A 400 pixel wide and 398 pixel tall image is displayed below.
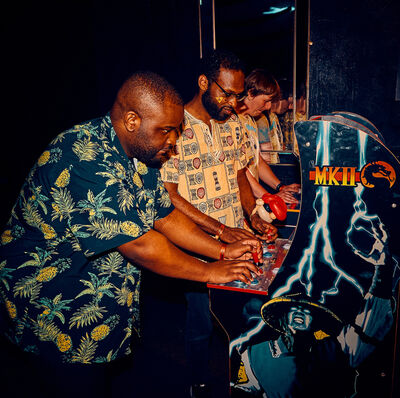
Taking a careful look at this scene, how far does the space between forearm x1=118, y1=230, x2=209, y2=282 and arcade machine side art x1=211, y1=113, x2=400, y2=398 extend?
12.8 inches

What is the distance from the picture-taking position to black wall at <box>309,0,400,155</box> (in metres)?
2.96

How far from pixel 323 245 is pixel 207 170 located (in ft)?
2.93

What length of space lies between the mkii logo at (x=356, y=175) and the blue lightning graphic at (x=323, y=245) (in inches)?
1.3

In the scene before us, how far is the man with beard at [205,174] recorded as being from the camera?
6.63 ft

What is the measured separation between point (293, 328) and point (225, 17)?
317 centimetres

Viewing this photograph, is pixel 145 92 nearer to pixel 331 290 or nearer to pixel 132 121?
pixel 132 121

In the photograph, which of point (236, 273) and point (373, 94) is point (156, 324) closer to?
point (236, 273)

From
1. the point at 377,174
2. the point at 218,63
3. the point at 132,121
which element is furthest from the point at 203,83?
the point at 377,174

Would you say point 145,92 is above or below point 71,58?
below

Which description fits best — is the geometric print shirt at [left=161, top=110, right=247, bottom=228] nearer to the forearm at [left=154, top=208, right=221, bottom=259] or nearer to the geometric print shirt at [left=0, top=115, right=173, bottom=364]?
the forearm at [left=154, top=208, right=221, bottom=259]

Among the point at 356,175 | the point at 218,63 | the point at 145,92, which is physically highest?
the point at 218,63

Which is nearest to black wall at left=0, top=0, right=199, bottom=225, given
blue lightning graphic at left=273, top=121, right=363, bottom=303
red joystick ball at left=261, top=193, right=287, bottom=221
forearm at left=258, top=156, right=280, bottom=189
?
forearm at left=258, top=156, right=280, bottom=189

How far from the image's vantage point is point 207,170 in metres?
2.14

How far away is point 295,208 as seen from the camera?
8.50 feet
